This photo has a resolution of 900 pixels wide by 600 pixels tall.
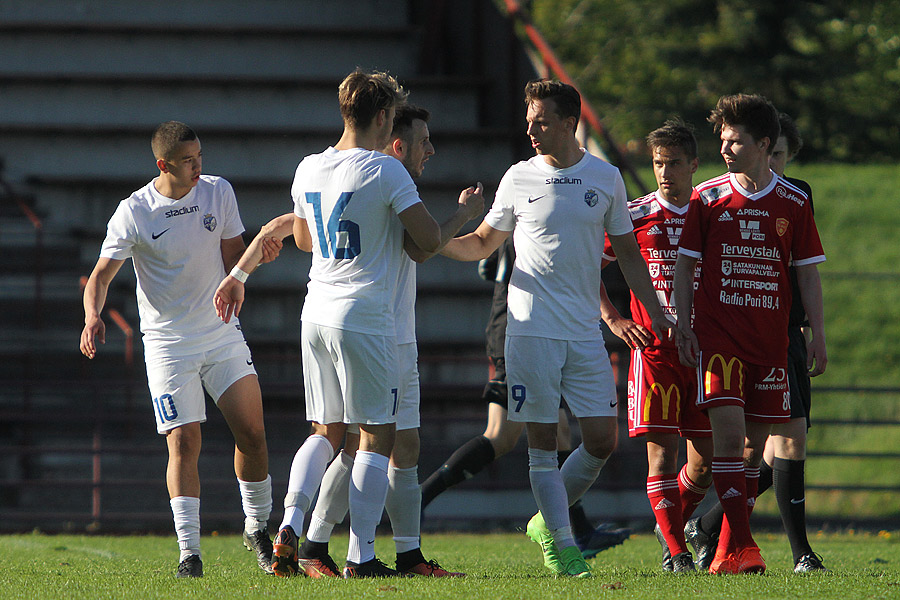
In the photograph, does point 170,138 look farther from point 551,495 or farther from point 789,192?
point 789,192

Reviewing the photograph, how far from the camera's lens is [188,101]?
14.8m

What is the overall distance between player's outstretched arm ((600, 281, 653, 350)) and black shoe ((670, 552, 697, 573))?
1076 millimetres

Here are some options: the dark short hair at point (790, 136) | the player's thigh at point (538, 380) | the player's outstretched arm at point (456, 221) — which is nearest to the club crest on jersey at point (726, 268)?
the player's thigh at point (538, 380)

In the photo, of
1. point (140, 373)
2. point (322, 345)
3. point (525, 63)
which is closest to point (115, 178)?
point (140, 373)

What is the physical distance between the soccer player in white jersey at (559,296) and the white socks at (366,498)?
0.72 m

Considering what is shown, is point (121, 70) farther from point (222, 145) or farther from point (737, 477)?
point (737, 477)

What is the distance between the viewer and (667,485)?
19.5 feet

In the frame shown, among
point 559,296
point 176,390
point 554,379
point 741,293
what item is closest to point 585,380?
point 554,379

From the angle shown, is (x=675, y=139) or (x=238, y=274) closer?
(x=238, y=274)

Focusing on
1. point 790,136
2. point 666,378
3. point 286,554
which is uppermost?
point 790,136

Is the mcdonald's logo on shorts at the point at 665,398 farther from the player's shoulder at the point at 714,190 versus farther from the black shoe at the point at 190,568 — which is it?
the black shoe at the point at 190,568

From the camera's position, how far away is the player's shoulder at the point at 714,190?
18.8ft

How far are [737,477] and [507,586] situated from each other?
1313 mm

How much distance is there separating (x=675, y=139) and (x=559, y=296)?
125 centimetres
